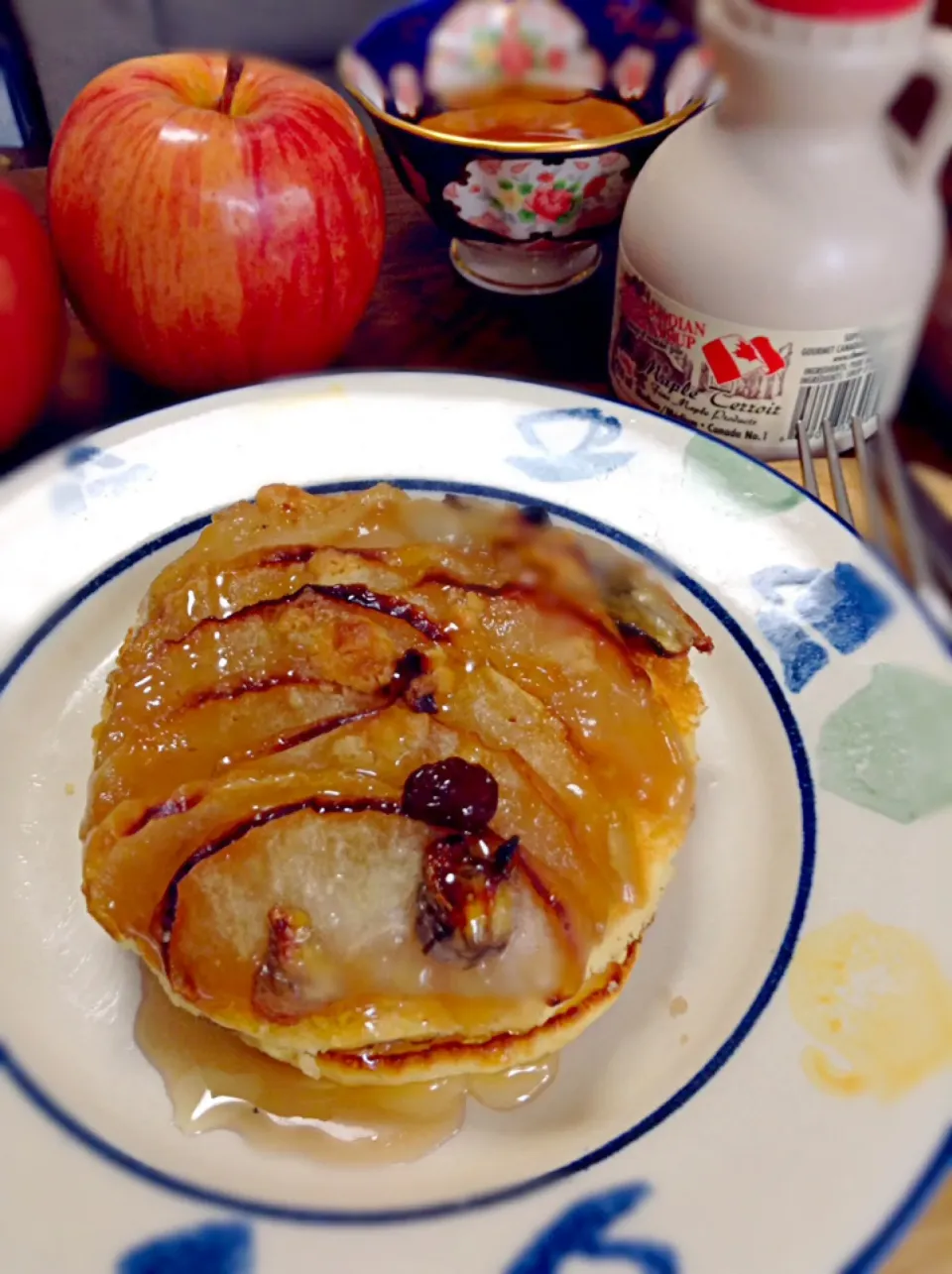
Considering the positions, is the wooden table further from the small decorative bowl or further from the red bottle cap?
the red bottle cap

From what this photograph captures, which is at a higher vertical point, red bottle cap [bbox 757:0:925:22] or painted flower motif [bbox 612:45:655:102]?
red bottle cap [bbox 757:0:925:22]

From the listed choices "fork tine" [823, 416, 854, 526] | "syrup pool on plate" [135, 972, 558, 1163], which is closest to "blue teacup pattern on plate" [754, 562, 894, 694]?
"fork tine" [823, 416, 854, 526]

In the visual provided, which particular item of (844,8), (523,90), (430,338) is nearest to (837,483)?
(844,8)

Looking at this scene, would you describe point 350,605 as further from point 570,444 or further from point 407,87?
point 407,87

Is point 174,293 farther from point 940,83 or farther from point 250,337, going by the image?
point 940,83

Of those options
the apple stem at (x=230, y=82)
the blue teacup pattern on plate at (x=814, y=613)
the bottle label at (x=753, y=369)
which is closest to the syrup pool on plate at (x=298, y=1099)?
the blue teacup pattern on plate at (x=814, y=613)

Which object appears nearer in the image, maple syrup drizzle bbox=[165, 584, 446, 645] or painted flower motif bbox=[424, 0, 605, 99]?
maple syrup drizzle bbox=[165, 584, 446, 645]

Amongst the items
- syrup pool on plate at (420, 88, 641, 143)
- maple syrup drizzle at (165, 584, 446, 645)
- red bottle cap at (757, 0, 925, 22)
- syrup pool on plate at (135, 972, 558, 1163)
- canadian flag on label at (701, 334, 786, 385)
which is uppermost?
red bottle cap at (757, 0, 925, 22)
